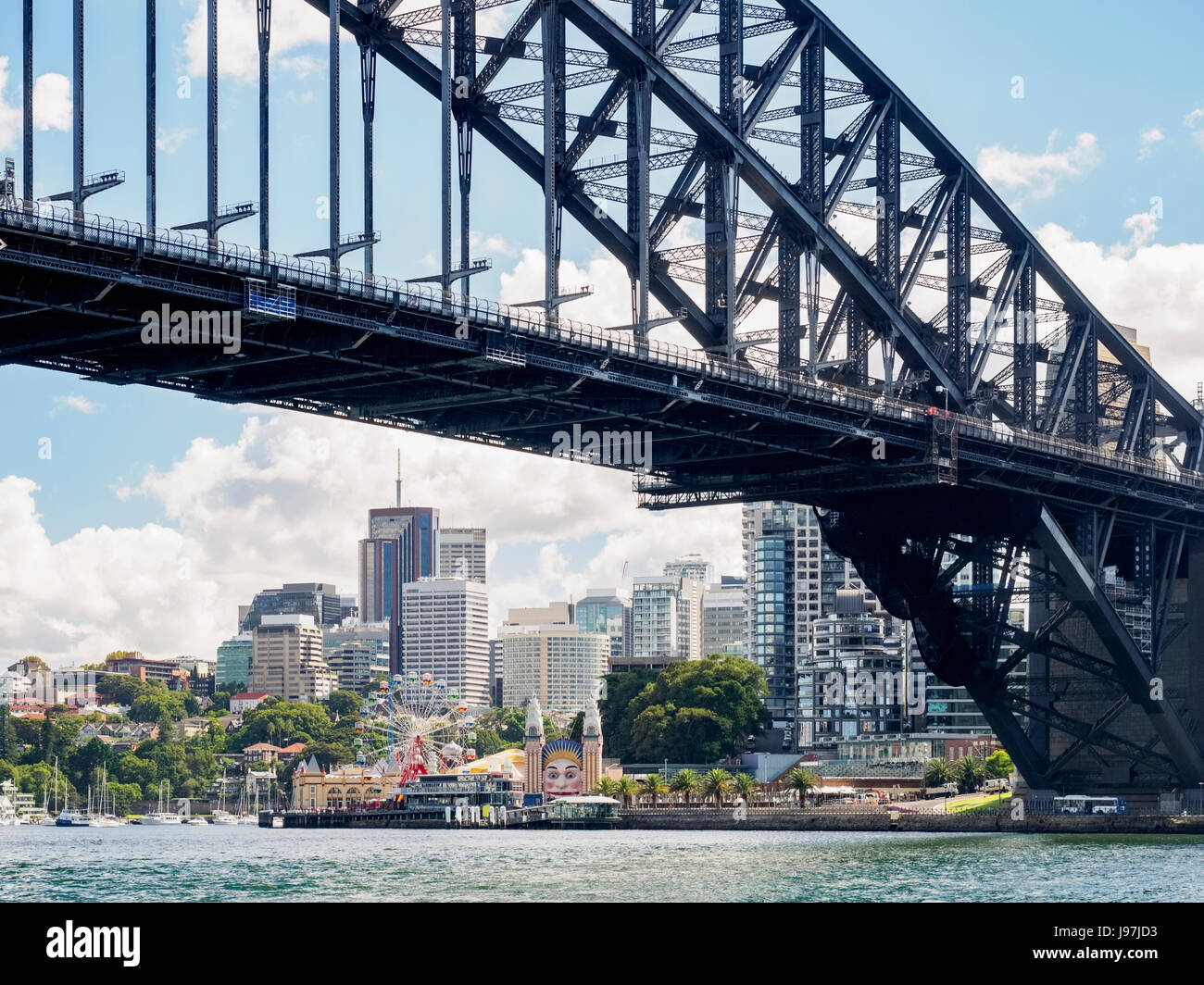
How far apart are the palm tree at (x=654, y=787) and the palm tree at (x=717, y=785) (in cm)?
676

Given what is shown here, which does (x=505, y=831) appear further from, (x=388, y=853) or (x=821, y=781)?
(x=388, y=853)

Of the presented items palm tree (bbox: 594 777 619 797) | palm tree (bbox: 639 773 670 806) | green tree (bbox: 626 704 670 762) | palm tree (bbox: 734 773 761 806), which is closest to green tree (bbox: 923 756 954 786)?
palm tree (bbox: 734 773 761 806)

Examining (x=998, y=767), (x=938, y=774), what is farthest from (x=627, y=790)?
(x=998, y=767)

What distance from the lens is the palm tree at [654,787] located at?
16488 cm

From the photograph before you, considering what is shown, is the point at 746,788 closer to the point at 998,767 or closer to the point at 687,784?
the point at 687,784

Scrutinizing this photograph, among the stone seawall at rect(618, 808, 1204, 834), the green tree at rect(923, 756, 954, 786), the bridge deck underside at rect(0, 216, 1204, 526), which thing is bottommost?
the stone seawall at rect(618, 808, 1204, 834)

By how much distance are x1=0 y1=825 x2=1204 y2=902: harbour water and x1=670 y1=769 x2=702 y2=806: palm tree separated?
49.4 m

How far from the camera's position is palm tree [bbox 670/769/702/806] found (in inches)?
6334

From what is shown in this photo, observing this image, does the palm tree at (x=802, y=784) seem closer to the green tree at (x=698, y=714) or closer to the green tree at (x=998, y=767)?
the green tree at (x=998, y=767)

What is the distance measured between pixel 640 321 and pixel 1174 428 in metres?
53.6

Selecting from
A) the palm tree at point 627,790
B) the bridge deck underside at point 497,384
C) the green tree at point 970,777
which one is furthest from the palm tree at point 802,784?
the bridge deck underside at point 497,384

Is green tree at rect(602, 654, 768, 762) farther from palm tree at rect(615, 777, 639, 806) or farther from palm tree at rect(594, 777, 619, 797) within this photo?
palm tree at rect(615, 777, 639, 806)

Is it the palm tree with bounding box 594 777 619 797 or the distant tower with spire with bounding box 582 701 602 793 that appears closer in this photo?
the palm tree with bounding box 594 777 619 797
